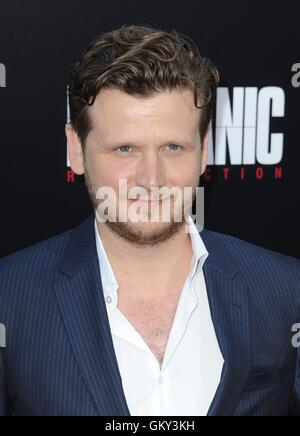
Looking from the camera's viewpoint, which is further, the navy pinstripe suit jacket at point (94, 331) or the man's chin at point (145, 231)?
the man's chin at point (145, 231)

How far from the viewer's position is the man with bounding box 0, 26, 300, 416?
6.61 feet

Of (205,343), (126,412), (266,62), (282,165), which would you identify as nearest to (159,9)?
(266,62)

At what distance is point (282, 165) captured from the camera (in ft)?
11.7

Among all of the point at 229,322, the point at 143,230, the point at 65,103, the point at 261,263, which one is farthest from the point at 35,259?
the point at 65,103

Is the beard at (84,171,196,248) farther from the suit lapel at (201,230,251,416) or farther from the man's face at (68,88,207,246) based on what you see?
the suit lapel at (201,230,251,416)

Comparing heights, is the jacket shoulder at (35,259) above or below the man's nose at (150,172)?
below

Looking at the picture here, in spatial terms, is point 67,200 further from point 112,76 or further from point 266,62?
point 112,76

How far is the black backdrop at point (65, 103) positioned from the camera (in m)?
3.19
